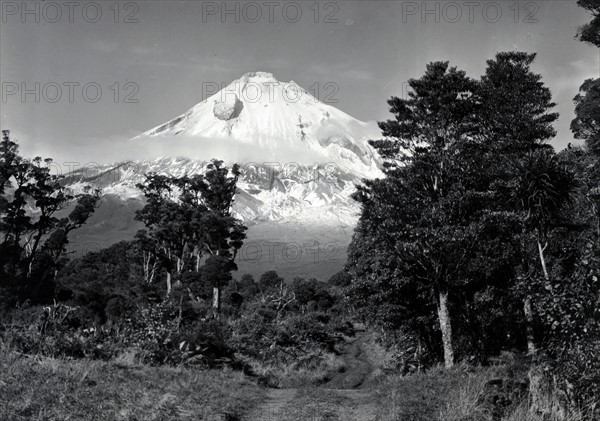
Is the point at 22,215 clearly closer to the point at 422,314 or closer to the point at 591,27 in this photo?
the point at 422,314

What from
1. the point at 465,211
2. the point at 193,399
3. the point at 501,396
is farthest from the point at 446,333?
the point at 193,399

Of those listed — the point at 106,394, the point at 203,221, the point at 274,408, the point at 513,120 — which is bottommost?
the point at 274,408

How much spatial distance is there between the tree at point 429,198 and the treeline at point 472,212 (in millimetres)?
53

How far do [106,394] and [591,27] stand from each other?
21925mm

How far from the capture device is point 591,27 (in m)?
20.1

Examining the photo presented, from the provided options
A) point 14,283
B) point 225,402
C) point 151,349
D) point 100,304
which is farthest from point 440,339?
point 14,283

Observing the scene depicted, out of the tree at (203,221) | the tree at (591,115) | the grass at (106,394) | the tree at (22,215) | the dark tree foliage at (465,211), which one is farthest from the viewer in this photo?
the tree at (203,221)

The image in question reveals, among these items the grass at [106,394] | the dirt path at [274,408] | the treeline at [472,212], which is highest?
the treeline at [472,212]

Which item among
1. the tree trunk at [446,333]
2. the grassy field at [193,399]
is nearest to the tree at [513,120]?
the tree trunk at [446,333]

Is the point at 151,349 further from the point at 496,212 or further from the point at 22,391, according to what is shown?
the point at 496,212

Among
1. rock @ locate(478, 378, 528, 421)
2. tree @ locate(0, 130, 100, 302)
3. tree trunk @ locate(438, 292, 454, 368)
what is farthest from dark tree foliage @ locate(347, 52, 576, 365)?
Result: tree @ locate(0, 130, 100, 302)

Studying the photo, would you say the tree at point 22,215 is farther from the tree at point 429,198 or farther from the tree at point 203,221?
the tree at point 429,198

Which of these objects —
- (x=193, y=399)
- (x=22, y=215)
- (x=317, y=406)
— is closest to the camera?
(x=193, y=399)

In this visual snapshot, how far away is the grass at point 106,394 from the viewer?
736cm
